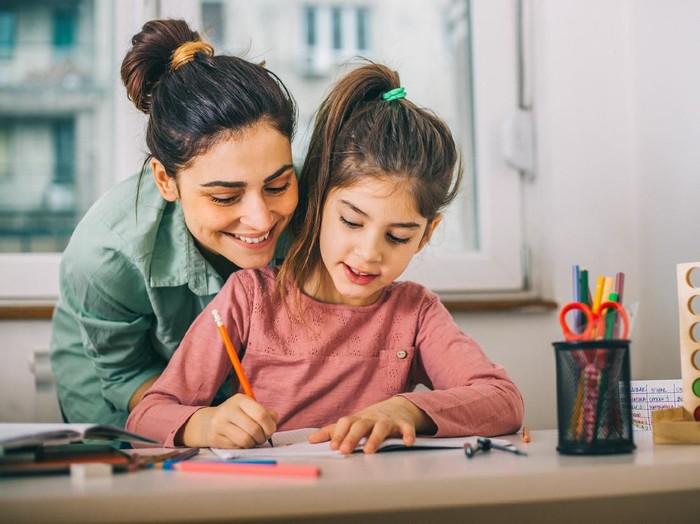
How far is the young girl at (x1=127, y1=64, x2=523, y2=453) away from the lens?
1.06m

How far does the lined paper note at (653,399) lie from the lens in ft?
3.49

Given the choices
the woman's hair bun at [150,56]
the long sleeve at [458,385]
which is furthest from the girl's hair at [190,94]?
the long sleeve at [458,385]

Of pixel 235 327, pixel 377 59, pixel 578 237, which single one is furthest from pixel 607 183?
pixel 235 327

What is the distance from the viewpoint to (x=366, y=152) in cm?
110

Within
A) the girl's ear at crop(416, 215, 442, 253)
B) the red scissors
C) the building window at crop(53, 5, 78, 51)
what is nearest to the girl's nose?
the girl's ear at crop(416, 215, 442, 253)

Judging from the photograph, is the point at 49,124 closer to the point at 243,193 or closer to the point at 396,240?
the point at 243,193

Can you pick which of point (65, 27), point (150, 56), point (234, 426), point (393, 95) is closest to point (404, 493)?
point (234, 426)

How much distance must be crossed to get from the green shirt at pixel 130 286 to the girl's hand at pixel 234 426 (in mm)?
400

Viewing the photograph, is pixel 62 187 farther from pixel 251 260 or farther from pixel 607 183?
pixel 607 183

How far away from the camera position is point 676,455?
2.31 feet

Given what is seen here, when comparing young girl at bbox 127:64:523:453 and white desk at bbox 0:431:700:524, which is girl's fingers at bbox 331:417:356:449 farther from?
young girl at bbox 127:64:523:453

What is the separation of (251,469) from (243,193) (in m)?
0.55

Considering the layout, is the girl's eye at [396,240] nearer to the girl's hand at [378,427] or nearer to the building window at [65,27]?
the girl's hand at [378,427]

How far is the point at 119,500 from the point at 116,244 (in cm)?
82
